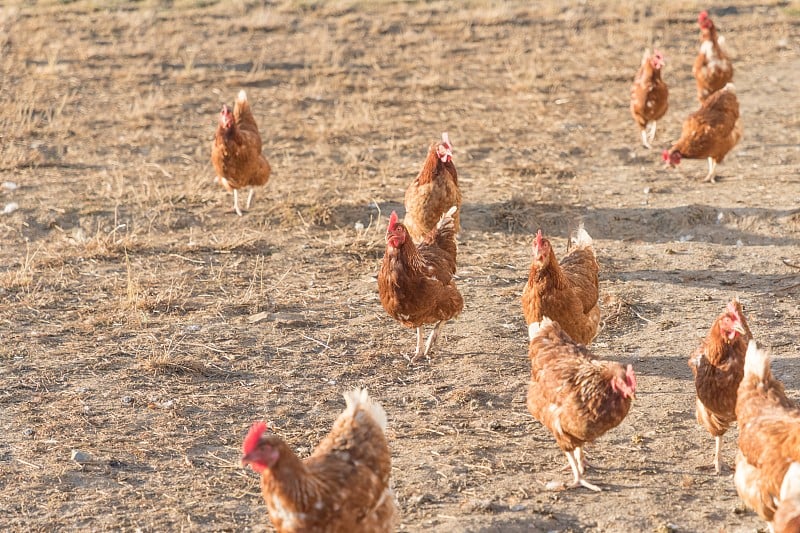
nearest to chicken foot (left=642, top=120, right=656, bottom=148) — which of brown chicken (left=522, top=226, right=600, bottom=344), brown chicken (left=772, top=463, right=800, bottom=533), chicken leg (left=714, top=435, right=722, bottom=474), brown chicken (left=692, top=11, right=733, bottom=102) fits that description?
brown chicken (left=692, top=11, right=733, bottom=102)

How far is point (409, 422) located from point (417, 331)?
1.16 meters

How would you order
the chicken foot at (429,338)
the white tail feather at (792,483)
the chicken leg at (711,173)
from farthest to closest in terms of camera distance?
the chicken leg at (711,173)
the chicken foot at (429,338)
the white tail feather at (792,483)

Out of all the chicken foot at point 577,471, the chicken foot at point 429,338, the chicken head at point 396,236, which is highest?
the chicken head at point 396,236

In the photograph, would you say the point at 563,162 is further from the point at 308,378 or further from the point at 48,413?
the point at 48,413

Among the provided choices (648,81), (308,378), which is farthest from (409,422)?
(648,81)

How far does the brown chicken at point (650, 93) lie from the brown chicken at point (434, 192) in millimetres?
3701

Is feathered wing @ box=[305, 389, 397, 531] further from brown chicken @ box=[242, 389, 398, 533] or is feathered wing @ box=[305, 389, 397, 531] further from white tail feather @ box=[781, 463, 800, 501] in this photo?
white tail feather @ box=[781, 463, 800, 501]

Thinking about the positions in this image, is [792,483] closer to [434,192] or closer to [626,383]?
[626,383]

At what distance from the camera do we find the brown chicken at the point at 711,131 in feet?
32.0

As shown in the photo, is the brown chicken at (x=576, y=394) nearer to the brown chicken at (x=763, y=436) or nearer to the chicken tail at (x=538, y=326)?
the chicken tail at (x=538, y=326)

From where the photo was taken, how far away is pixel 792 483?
12.2 feet

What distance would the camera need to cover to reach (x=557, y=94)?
537 inches

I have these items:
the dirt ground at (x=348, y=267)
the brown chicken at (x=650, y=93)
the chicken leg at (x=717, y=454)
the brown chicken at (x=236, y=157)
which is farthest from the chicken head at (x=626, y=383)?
the brown chicken at (x=650, y=93)

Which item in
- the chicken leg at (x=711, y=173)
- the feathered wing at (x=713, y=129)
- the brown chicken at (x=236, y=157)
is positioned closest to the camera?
the brown chicken at (x=236, y=157)
